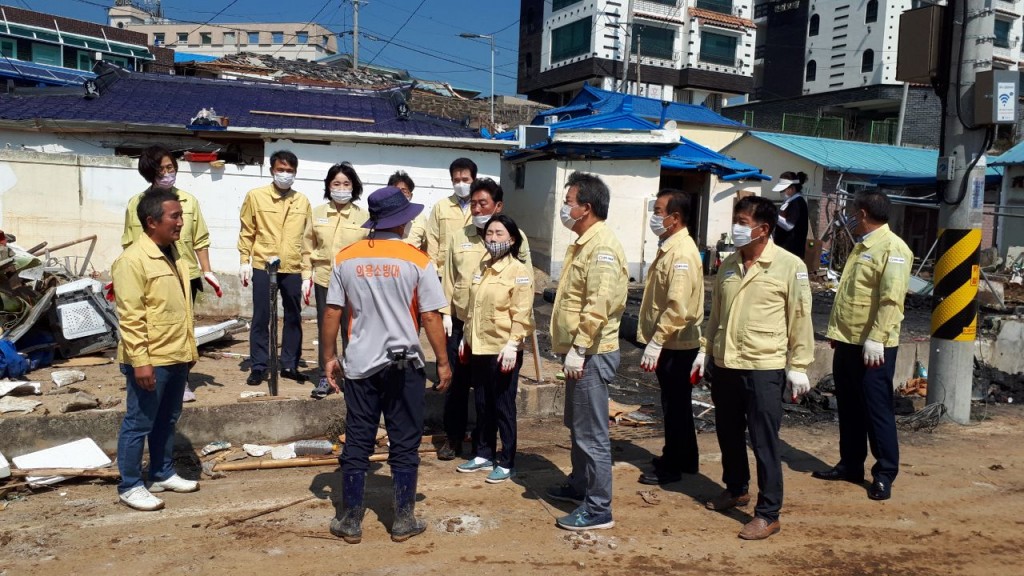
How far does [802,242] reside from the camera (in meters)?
7.66

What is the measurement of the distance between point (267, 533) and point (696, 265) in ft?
9.90

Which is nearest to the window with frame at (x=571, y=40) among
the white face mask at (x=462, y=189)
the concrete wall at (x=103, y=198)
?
the concrete wall at (x=103, y=198)

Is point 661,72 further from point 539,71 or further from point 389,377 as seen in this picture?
point 389,377

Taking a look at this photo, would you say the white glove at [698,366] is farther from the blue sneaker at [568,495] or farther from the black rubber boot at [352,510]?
the black rubber boot at [352,510]

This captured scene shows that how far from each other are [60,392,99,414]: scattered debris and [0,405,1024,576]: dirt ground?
2.63 feet

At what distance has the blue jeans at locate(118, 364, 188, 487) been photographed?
13.9 feet

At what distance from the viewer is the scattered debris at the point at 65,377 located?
5.99 m

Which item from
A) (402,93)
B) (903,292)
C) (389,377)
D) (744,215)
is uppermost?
(402,93)

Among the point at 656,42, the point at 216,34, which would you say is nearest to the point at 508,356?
the point at 656,42

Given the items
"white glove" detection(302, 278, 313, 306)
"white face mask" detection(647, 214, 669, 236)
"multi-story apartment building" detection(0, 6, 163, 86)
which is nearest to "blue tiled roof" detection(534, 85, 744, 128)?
"multi-story apartment building" detection(0, 6, 163, 86)

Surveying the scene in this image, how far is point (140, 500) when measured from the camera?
4.28 meters

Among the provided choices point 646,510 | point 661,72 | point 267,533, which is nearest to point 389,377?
point 267,533

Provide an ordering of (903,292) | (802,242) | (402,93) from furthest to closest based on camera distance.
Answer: (402,93)
(802,242)
(903,292)

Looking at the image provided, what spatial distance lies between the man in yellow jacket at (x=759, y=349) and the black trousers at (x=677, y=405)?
459 millimetres
